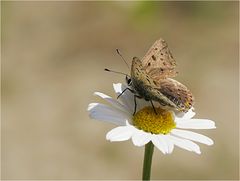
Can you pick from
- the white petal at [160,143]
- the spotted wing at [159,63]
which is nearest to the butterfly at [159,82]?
the spotted wing at [159,63]

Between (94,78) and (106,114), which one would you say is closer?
(106,114)

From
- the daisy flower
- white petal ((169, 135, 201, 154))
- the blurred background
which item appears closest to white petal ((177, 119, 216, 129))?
the daisy flower

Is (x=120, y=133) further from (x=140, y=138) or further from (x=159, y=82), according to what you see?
(x=159, y=82)

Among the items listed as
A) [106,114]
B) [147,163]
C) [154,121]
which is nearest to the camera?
[147,163]

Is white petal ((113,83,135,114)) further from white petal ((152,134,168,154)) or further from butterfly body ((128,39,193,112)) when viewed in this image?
white petal ((152,134,168,154))

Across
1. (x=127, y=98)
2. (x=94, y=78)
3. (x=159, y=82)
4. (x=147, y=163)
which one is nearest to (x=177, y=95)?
(x=159, y=82)

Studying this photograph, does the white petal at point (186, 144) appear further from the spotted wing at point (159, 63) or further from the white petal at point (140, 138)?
the spotted wing at point (159, 63)
